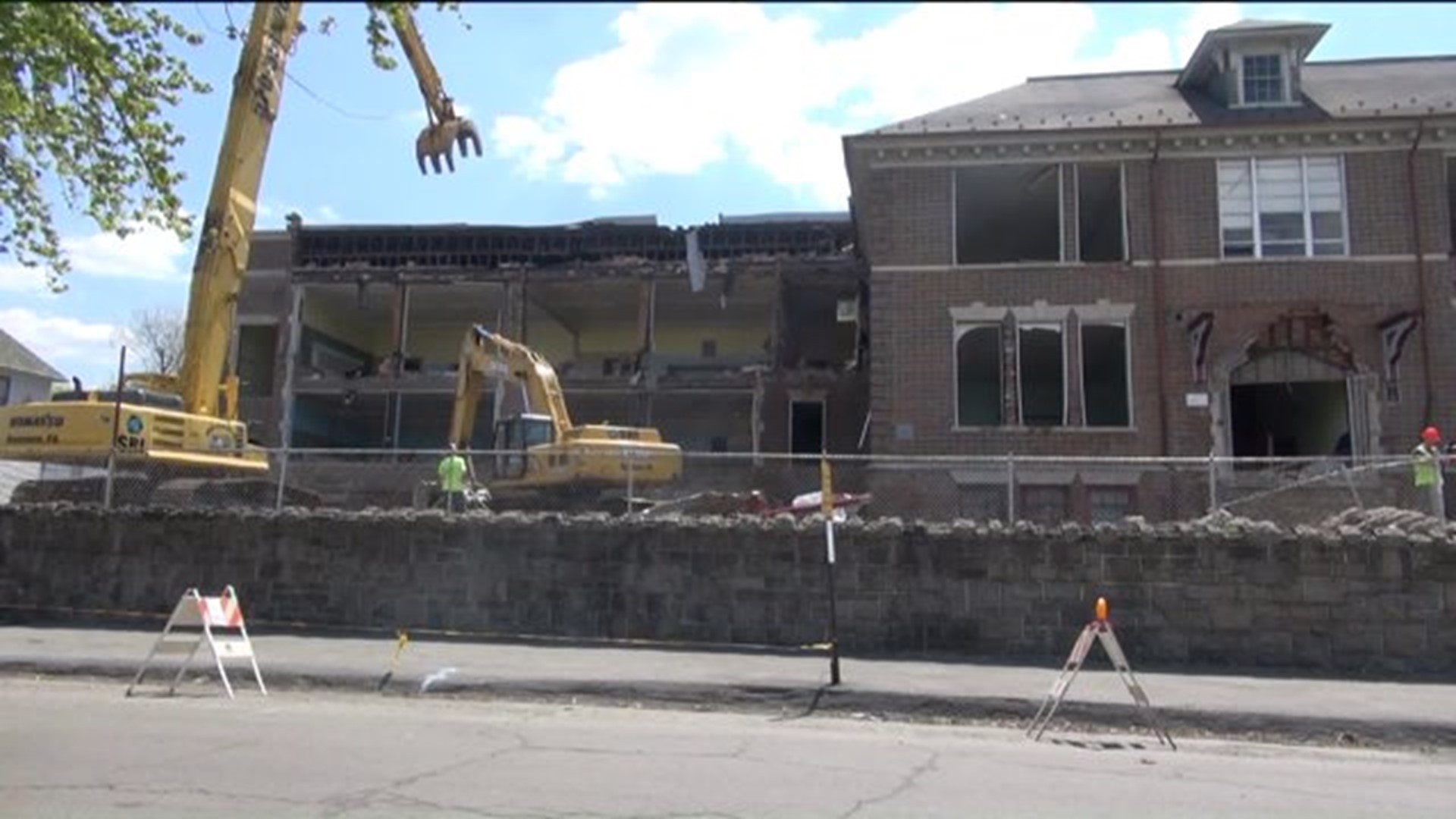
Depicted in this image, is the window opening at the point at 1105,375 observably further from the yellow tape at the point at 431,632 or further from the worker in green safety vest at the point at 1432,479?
the yellow tape at the point at 431,632

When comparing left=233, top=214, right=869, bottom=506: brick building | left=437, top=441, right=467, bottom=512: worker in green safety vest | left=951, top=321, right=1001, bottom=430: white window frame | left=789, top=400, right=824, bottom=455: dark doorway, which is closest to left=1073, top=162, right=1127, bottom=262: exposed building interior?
left=951, top=321, right=1001, bottom=430: white window frame

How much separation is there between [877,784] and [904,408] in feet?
59.1

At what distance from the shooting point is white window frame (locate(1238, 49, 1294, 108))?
2600 centimetres

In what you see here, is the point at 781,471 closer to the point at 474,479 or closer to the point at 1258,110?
the point at 474,479

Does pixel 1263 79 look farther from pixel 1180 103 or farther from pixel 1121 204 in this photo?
pixel 1121 204

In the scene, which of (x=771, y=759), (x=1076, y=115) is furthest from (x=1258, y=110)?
(x=771, y=759)

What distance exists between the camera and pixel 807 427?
34688 millimetres

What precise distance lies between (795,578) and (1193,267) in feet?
47.9

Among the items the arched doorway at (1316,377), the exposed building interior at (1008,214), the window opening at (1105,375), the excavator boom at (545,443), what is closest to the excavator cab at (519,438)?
the excavator boom at (545,443)

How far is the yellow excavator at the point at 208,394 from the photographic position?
17.5 m

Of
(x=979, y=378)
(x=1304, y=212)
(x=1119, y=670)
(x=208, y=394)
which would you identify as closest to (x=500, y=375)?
(x=208, y=394)

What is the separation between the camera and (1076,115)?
2641cm

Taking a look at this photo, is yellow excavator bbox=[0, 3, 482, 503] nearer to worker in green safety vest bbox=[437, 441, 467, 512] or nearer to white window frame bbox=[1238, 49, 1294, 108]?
worker in green safety vest bbox=[437, 441, 467, 512]

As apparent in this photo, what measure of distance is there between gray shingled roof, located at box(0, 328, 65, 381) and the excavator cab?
17.4 meters
